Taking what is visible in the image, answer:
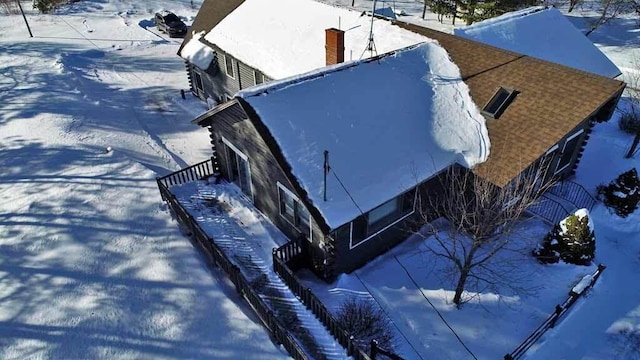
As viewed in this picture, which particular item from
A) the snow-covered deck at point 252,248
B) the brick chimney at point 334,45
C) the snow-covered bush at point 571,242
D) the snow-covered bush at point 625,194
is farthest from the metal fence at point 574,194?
the snow-covered deck at point 252,248

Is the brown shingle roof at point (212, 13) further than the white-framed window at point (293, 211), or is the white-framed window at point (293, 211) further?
the brown shingle roof at point (212, 13)

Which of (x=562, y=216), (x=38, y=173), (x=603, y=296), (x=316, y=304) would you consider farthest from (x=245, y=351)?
(x=38, y=173)

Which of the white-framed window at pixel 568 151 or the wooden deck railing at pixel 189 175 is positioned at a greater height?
the white-framed window at pixel 568 151

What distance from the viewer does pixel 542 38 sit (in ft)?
67.6

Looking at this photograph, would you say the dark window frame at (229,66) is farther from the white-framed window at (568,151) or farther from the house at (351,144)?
the white-framed window at (568,151)

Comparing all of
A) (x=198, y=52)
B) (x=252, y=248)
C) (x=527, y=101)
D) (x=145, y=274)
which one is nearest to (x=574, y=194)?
(x=527, y=101)

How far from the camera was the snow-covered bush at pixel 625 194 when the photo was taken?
51.1ft

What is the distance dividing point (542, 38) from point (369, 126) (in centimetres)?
1302

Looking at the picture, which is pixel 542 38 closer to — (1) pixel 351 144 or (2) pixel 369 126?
(2) pixel 369 126

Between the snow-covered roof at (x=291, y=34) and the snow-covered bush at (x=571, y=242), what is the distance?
30.1ft

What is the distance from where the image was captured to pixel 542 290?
13.0m

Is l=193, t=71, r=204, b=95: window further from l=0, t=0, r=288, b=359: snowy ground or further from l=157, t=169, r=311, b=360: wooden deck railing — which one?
l=157, t=169, r=311, b=360: wooden deck railing

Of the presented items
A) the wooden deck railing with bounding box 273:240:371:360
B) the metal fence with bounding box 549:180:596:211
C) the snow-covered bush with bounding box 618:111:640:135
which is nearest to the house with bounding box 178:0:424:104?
the metal fence with bounding box 549:180:596:211

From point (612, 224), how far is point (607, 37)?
28.3 metres
